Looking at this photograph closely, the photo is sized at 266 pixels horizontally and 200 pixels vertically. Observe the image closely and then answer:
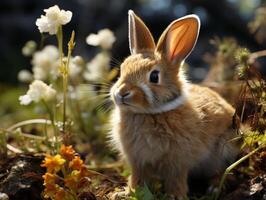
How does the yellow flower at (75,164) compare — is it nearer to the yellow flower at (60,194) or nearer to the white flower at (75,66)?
the yellow flower at (60,194)

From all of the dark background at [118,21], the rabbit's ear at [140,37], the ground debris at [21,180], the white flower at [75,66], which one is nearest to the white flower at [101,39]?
the white flower at [75,66]

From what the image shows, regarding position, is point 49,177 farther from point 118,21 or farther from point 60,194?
point 118,21

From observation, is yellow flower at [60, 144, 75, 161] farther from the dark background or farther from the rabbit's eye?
the dark background

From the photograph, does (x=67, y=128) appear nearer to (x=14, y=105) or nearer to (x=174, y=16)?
(x=14, y=105)

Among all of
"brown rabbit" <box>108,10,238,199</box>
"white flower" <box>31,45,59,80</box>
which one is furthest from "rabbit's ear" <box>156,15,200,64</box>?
"white flower" <box>31,45,59,80</box>

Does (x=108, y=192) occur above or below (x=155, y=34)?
below

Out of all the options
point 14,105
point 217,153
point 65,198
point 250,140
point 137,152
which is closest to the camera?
point 65,198

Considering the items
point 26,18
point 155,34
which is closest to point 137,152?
point 155,34

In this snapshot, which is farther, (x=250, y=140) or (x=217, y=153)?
(x=217, y=153)
